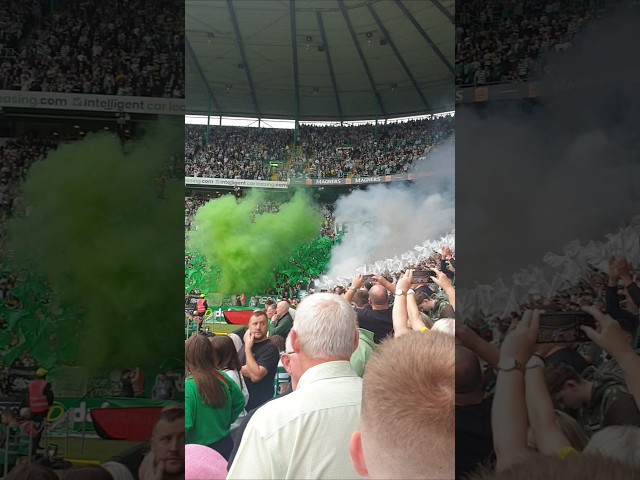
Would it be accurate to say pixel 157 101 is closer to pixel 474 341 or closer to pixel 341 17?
pixel 341 17

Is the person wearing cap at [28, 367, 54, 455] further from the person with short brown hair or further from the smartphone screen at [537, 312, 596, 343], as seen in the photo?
the smartphone screen at [537, 312, 596, 343]

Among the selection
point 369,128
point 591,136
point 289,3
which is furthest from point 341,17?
point 591,136

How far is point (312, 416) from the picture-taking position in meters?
3.07

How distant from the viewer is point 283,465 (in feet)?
9.89

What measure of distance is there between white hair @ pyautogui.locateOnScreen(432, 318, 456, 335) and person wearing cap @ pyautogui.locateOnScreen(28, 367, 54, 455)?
186 cm

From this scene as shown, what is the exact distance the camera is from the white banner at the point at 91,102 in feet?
9.52

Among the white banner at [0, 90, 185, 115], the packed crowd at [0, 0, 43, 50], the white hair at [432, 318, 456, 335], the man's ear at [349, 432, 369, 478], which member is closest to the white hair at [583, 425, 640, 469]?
the white hair at [432, 318, 456, 335]

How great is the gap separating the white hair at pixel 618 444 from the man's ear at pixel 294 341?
1.45m

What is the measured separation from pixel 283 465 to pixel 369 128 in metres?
1.75

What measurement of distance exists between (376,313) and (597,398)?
3.67ft

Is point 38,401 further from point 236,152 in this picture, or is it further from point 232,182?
point 236,152

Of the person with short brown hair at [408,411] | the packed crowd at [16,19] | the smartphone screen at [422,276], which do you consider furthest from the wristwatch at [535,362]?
the packed crowd at [16,19]

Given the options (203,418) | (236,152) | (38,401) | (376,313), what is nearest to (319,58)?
(236,152)

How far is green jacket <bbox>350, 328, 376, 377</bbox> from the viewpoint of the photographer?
3.21 metres
